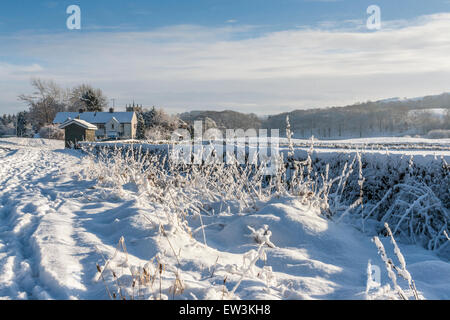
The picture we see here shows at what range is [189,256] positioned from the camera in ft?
10.4

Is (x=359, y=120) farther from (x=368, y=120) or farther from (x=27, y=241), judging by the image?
(x=27, y=241)

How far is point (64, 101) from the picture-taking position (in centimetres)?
5659

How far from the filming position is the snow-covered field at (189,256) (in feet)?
7.97

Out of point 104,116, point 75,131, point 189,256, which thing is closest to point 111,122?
point 104,116

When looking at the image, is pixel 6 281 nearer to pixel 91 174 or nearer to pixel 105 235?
pixel 105 235

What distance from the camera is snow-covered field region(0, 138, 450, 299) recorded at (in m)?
2.43

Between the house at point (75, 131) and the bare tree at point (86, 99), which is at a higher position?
the bare tree at point (86, 99)

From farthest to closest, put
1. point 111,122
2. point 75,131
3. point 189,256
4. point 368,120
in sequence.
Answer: point 368,120 < point 111,122 < point 75,131 < point 189,256

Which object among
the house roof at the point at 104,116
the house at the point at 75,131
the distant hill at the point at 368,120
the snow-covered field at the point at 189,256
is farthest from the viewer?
the distant hill at the point at 368,120

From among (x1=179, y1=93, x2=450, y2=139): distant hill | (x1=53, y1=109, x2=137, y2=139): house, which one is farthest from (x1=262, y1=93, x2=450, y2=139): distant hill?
(x1=53, y1=109, x2=137, y2=139): house

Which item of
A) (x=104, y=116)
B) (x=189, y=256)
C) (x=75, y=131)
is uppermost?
(x=104, y=116)

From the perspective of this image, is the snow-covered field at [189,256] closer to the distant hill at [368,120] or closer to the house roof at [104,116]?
the house roof at [104,116]

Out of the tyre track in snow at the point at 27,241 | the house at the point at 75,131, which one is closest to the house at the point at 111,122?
the house at the point at 75,131
